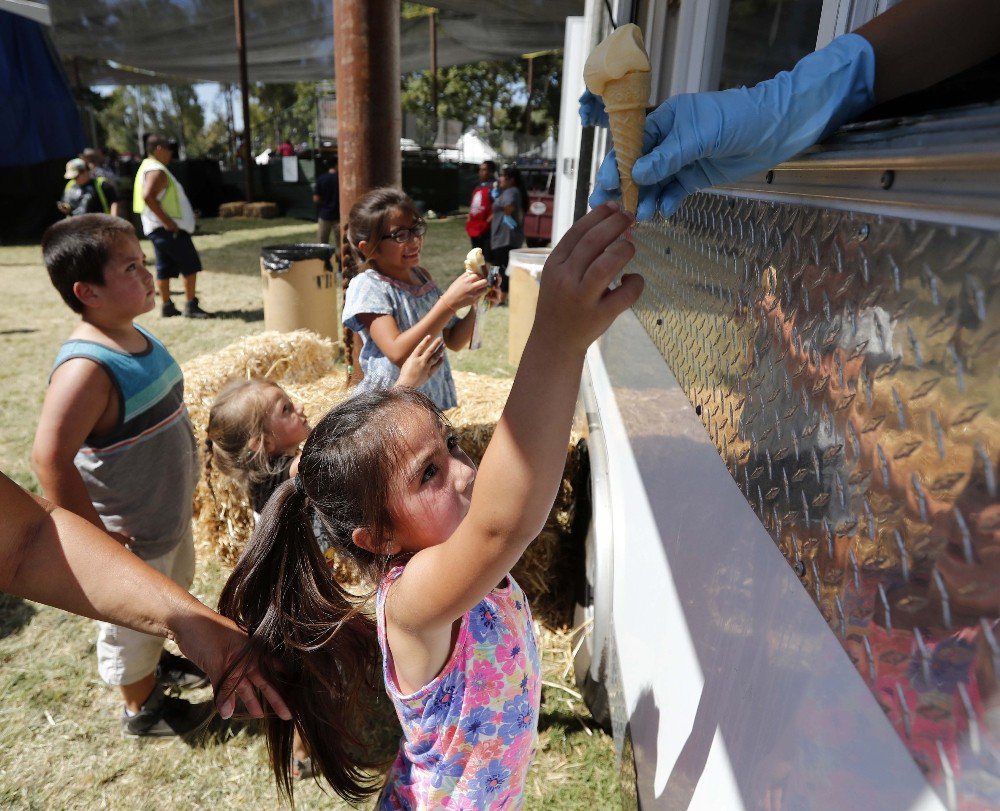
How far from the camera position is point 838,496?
72 cm

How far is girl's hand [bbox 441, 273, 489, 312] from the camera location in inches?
96.7

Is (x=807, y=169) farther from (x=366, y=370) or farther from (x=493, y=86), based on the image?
(x=493, y=86)

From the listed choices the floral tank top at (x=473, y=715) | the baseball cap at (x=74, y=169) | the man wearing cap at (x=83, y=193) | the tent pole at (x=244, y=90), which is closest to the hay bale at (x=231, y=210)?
the tent pole at (x=244, y=90)

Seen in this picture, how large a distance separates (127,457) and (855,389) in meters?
2.29

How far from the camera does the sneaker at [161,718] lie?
2580mm

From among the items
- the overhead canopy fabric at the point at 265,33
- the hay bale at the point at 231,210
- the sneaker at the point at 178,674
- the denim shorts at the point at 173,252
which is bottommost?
the sneaker at the point at 178,674

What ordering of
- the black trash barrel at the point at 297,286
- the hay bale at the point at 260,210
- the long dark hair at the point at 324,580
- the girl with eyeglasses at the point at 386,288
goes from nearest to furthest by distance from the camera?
the long dark hair at the point at 324,580 < the girl with eyeglasses at the point at 386,288 < the black trash barrel at the point at 297,286 < the hay bale at the point at 260,210

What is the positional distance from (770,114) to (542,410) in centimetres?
48

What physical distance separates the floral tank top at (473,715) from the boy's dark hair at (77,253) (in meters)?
1.63

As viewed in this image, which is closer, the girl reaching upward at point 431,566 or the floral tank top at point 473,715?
the girl reaching upward at point 431,566

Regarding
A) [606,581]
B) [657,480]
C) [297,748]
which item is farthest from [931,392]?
[297,748]

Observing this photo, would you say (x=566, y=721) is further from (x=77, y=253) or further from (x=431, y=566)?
(x=77, y=253)

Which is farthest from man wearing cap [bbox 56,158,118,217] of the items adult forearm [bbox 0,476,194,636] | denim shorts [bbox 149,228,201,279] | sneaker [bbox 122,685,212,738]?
adult forearm [bbox 0,476,194,636]

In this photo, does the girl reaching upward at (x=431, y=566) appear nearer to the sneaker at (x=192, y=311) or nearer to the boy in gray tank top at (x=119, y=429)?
the boy in gray tank top at (x=119, y=429)
